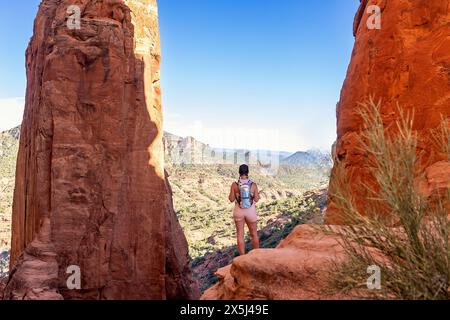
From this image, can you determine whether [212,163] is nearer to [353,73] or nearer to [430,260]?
[353,73]

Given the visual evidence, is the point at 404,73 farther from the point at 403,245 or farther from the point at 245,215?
the point at 403,245

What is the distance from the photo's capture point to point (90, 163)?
536 inches

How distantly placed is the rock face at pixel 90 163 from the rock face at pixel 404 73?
7.04 meters

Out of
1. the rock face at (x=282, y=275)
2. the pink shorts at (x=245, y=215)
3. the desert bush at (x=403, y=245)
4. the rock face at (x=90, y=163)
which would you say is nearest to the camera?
the desert bush at (x=403, y=245)

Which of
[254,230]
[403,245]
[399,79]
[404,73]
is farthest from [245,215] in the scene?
[404,73]

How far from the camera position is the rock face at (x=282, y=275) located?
235 inches

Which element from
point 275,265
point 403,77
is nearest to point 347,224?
point 275,265

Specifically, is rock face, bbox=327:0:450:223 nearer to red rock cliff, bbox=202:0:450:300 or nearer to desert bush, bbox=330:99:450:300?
red rock cliff, bbox=202:0:450:300

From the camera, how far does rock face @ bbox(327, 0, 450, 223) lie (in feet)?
36.6

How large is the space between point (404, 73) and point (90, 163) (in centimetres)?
1015

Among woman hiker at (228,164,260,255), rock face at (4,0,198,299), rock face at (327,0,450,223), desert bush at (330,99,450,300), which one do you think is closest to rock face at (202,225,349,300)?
desert bush at (330,99,450,300)

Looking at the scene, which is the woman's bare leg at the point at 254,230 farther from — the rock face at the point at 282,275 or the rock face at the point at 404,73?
the rock face at the point at 404,73

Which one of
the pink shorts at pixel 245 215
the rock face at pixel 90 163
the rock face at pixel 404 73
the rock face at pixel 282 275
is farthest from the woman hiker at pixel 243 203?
the rock face at pixel 90 163

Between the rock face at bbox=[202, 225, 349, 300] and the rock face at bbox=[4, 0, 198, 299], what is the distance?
278 inches
